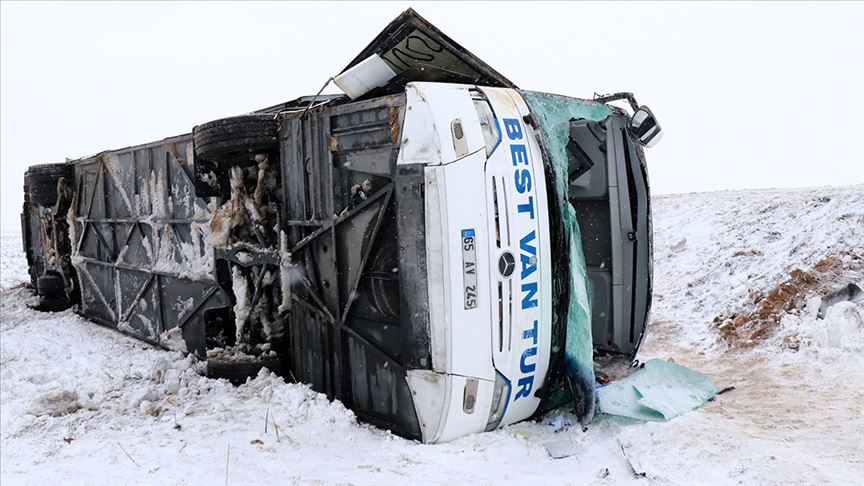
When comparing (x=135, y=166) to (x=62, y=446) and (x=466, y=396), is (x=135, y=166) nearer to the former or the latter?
(x=62, y=446)

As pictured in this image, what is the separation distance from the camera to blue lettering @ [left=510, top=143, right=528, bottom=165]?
13.0 feet

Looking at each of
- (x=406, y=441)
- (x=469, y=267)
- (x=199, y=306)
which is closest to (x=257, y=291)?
(x=199, y=306)

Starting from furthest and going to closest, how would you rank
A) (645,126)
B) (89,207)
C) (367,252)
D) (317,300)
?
(89,207)
(645,126)
(317,300)
(367,252)

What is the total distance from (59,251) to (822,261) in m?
10.3

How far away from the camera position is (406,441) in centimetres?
383

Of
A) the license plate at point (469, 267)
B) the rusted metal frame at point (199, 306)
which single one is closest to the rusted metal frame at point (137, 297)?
the rusted metal frame at point (199, 306)

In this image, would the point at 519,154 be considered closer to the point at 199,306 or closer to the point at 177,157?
the point at 199,306

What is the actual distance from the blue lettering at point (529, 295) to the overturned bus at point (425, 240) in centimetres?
1

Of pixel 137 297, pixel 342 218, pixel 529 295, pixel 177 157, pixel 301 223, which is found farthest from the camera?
pixel 137 297

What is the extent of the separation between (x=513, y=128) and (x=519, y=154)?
0.60 ft

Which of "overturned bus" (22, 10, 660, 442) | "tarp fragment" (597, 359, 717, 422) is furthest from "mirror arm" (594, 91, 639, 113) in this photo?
"tarp fragment" (597, 359, 717, 422)

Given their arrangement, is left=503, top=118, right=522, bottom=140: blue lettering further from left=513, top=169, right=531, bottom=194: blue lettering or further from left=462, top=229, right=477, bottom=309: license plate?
left=462, top=229, right=477, bottom=309: license plate

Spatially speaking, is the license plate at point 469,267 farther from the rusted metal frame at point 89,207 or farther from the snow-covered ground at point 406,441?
the rusted metal frame at point 89,207

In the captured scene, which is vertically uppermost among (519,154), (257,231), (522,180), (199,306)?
(519,154)
